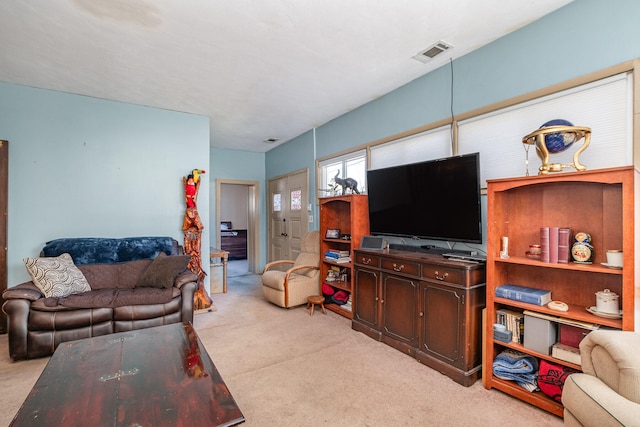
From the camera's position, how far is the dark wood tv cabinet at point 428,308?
2377 mm

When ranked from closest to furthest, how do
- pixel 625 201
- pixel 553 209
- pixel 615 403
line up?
→ pixel 615 403 < pixel 625 201 < pixel 553 209

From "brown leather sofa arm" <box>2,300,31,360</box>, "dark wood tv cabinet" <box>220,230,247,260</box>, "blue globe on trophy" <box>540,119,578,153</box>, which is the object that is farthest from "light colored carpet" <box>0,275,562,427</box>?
"dark wood tv cabinet" <box>220,230,247,260</box>

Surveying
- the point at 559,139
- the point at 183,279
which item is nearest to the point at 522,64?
the point at 559,139

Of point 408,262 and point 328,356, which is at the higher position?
point 408,262

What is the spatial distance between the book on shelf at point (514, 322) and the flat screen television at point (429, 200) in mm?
594

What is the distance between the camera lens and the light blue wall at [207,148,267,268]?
6418 mm

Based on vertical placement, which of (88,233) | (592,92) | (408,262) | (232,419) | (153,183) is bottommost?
(232,419)

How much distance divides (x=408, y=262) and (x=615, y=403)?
1654 mm

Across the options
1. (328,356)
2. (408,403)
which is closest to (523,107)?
(408,403)

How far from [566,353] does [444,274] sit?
0.88 metres

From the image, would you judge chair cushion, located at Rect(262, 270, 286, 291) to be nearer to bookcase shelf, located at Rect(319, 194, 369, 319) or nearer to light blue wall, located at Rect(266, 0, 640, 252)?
bookcase shelf, located at Rect(319, 194, 369, 319)

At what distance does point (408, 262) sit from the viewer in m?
2.84

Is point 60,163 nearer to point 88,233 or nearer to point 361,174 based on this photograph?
point 88,233

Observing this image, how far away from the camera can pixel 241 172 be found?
6.71 meters
